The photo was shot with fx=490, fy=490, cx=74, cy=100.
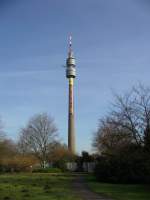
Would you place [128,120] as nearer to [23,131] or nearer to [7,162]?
[7,162]

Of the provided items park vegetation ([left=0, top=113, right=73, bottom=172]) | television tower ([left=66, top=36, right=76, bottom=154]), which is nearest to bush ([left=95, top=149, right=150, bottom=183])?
park vegetation ([left=0, top=113, right=73, bottom=172])

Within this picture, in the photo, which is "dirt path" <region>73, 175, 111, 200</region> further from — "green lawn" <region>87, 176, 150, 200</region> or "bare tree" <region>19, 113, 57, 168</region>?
"bare tree" <region>19, 113, 57, 168</region>

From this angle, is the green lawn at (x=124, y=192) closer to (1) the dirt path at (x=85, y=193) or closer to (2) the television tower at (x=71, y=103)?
(1) the dirt path at (x=85, y=193)

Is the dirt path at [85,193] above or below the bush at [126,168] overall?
below

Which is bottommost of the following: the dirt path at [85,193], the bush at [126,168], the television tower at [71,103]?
the dirt path at [85,193]

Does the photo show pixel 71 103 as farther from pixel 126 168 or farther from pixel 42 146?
pixel 126 168

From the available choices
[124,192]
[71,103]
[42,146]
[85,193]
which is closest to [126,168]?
[124,192]

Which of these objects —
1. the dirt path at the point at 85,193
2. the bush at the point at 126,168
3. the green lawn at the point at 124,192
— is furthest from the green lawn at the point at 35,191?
the bush at the point at 126,168

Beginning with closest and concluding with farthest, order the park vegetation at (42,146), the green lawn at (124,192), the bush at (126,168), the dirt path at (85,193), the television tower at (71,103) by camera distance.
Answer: the dirt path at (85,193)
the green lawn at (124,192)
the bush at (126,168)
the park vegetation at (42,146)
the television tower at (71,103)

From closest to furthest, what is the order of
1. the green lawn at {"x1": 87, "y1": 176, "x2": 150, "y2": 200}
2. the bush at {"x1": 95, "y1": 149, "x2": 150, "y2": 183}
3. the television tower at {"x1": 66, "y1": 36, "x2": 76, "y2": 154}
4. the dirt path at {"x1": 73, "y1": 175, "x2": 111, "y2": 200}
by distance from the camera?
1. the dirt path at {"x1": 73, "y1": 175, "x2": 111, "y2": 200}
2. the green lawn at {"x1": 87, "y1": 176, "x2": 150, "y2": 200}
3. the bush at {"x1": 95, "y1": 149, "x2": 150, "y2": 183}
4. the television tower at {"x1": 66, "y1": 36, "x2": 76, "y2": 154}

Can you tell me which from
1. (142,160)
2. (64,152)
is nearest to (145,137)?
(142,160)

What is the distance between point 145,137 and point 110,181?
5.01 meters

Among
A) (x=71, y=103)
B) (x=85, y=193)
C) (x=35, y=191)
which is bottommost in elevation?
(x=85, y=193)

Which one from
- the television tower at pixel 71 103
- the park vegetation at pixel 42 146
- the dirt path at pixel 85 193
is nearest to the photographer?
the dirt path at pixel 85 193
